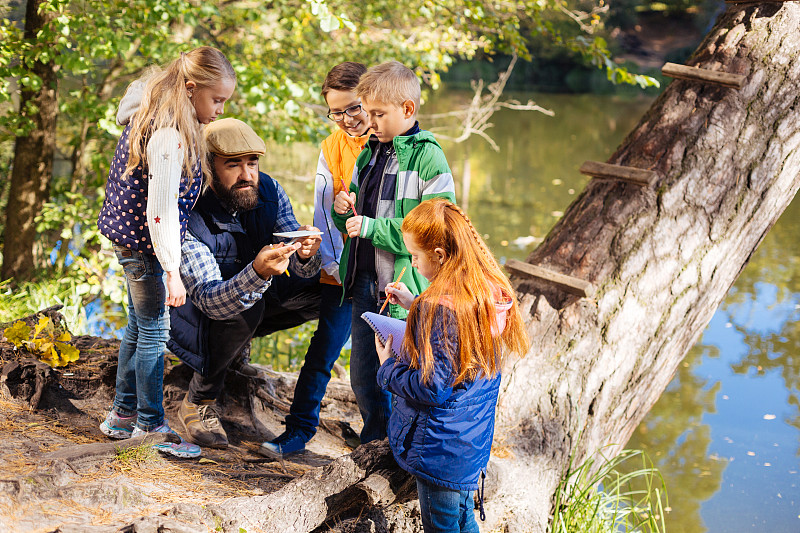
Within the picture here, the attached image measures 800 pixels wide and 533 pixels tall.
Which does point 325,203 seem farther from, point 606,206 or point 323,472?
point 606,206

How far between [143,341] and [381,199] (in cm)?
105

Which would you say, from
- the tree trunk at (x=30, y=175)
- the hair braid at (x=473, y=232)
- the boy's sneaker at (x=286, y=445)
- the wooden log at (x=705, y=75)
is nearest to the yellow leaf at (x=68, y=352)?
the boy's sneaker at (x=286, y=445)

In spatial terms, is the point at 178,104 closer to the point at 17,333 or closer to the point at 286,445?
the point at 286,445

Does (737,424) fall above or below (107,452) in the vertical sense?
above

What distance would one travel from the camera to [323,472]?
213 cm

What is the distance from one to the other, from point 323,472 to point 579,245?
5.22 feet

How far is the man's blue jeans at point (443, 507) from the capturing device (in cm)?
194

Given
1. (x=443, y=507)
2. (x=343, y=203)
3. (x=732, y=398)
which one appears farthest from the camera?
(x=732, y=398)

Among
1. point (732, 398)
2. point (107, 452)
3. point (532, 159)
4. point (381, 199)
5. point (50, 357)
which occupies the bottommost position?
point (107, 452)

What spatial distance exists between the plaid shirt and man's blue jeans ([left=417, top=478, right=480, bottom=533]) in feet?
3.18

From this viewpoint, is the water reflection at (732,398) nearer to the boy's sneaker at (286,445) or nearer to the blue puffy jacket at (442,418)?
the boy's sneaker at (286,445)

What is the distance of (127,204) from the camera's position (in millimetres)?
2340

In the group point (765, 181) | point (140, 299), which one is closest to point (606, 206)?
point (765, 181)

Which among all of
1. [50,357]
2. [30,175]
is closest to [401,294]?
[50,357]
